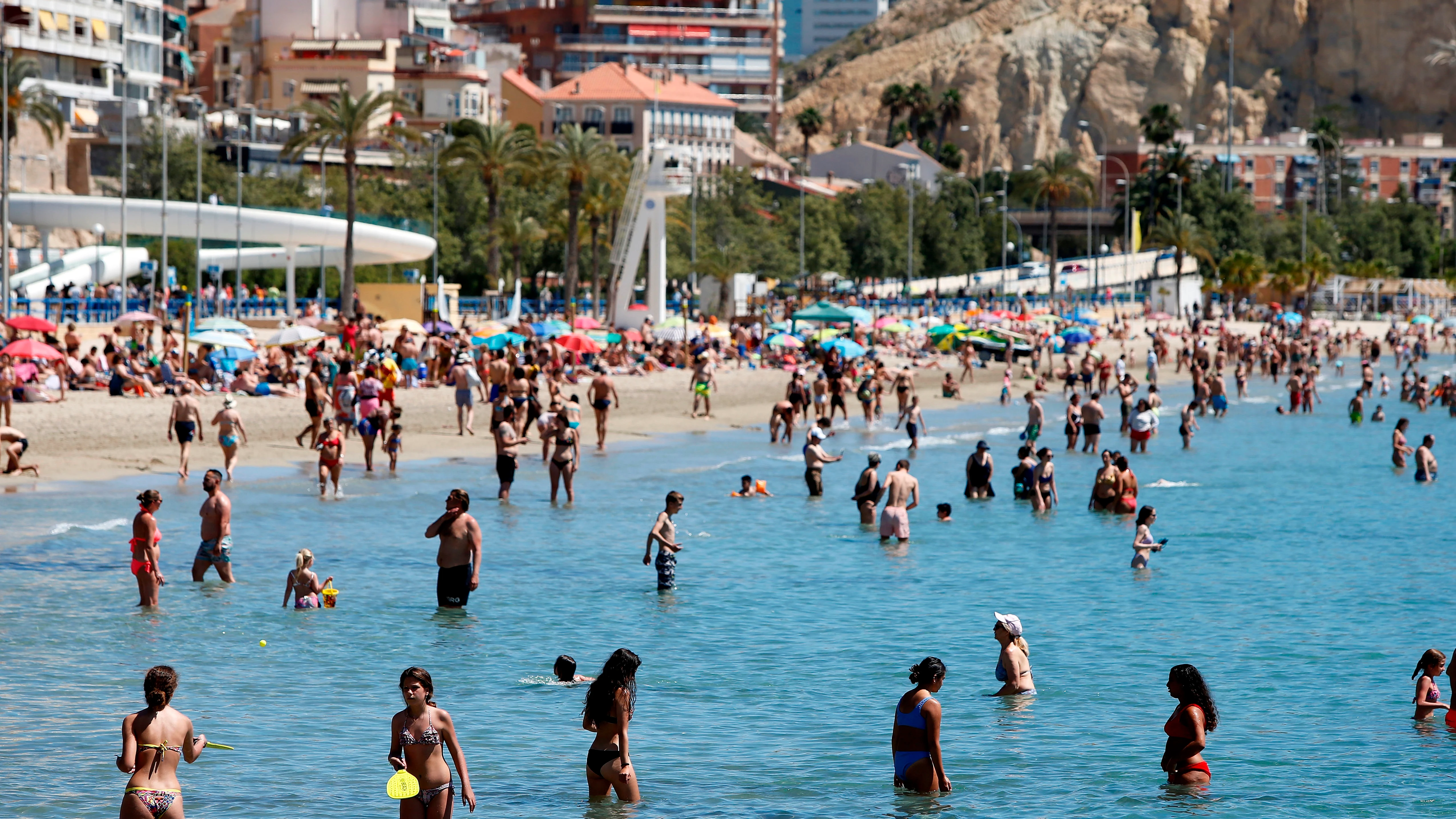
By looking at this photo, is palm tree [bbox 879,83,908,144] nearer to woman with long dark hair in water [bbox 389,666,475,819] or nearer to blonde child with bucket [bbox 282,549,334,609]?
blonde child with bucket [bbox 282,549,334,609]

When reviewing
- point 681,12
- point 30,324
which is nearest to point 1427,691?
point 30,324

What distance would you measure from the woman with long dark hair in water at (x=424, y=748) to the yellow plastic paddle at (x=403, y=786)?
0.24m

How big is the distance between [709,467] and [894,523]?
808 centimetres

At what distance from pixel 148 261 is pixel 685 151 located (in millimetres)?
71274

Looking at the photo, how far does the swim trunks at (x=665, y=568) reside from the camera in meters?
18.5

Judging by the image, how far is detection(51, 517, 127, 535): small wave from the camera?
21034 millimetres

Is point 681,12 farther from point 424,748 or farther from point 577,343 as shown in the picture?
point 424,748

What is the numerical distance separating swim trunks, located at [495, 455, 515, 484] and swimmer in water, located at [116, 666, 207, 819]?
1550 centimetres

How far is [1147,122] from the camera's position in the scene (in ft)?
373

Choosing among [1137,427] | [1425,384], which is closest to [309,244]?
[1137,427]

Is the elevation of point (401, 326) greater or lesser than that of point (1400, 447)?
greater

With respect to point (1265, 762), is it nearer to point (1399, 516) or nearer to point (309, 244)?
point (1399, 516)

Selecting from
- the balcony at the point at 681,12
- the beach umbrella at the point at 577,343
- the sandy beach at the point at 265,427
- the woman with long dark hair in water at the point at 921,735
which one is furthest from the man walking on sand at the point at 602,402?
the balcony at the point at 681,12

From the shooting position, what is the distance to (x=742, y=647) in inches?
640
